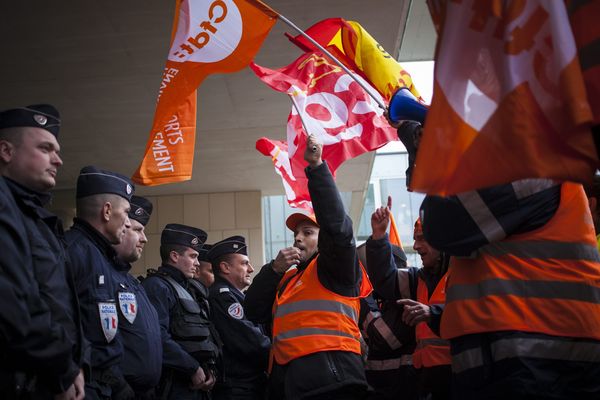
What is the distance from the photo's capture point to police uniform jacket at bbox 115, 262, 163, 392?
3900 mm

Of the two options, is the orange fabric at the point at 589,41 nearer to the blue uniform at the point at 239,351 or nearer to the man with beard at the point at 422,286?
the man with beard at the point at 422,286

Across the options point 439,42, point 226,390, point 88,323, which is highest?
point 439,42

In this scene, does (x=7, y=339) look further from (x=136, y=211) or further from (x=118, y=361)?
(x=136, y=211)

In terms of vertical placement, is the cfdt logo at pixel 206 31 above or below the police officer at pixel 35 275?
above

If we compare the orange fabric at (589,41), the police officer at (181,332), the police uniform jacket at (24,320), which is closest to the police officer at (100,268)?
the police uniform jacket at (24,320)

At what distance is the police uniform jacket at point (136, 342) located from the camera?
3900 mm

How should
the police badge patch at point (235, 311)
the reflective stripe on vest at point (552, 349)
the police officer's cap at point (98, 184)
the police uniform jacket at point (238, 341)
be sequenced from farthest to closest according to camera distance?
the police badge patch at point (235, 311) → the police uniform jacket at point (238, 341) → the police officer's cap at point (98, 184) → the reflective stripe on vest at point (552, 349)

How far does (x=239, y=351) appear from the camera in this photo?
595 centimetres

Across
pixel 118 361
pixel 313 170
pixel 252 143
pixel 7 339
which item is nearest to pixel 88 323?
pixel 118 361

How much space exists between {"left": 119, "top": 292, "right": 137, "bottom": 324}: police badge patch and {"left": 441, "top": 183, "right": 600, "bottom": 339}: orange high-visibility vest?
2101 millimetres

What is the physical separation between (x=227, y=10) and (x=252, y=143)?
7405 millimetres

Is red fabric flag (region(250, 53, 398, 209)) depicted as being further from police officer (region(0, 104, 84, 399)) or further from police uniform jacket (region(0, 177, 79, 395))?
police uniform jacket (region(0, 177, 79, 395))

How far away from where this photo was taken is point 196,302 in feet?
19.2

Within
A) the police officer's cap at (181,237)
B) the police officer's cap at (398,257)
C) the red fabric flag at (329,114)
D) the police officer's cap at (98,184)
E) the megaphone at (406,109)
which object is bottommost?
the police officer's cap at (398,257)
